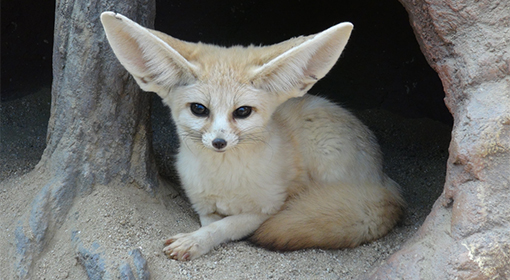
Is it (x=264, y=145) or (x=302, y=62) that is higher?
(x=302, y=62)

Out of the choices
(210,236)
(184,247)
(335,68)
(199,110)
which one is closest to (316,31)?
(335,68)

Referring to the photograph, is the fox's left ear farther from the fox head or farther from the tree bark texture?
the tree bark texture

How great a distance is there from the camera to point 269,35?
4.66 metres

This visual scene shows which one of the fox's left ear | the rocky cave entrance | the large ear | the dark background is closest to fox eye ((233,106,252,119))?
the fox's left ear

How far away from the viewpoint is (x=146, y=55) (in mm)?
2232

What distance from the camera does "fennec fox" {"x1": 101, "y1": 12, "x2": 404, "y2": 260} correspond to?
88.1 inches

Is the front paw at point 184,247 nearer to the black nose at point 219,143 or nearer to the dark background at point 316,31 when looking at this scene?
the black nose at point 219,143

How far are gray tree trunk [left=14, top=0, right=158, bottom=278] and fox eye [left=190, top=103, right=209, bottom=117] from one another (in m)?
0.60

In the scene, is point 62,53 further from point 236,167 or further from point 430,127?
point 430,127

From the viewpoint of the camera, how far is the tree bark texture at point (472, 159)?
179cm

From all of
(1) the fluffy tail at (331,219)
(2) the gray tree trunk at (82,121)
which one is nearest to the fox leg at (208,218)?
(1) the fluffy tail at (331,219)

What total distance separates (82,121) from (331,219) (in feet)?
4.90

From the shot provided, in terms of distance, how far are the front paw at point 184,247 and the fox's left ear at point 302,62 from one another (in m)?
0.88

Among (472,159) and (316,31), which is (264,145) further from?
(316,31)
